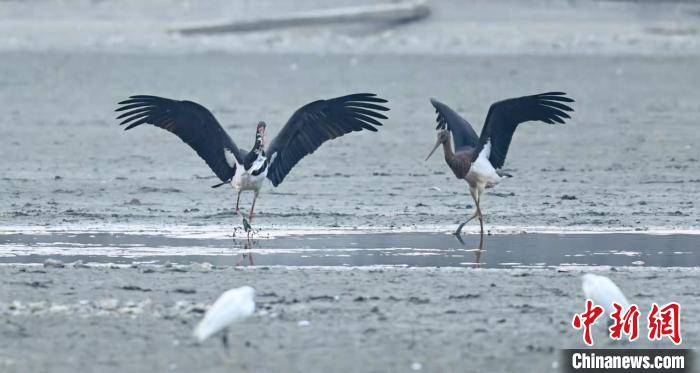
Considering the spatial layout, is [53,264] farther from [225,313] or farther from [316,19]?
[316,19]

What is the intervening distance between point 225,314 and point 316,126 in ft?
16.0

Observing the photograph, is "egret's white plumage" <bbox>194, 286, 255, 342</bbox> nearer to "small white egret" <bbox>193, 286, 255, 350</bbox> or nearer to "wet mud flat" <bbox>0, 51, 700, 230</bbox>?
"small white egret" <bbox>193, 286, 255, 350</bbox>

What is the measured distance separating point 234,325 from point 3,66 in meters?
16.4

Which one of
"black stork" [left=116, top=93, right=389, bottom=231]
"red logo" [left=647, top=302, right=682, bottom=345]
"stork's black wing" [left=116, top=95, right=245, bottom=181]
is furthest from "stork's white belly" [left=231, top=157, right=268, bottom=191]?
"red logo" [left=647, top=302, right=682, bottom=345]

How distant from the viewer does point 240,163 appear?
11.8m

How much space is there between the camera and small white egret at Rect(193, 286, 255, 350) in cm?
691

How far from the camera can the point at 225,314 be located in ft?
22.9

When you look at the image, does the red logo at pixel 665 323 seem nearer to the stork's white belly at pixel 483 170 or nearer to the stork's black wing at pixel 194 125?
the stork's white belly at pixel 483 170

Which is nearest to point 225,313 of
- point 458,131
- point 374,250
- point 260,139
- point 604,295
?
point 604,295

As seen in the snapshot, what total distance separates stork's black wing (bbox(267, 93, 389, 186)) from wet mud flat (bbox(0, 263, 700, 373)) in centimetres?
230

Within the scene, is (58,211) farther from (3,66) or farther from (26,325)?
(3,66)

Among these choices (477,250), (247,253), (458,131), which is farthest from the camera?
(458,131)

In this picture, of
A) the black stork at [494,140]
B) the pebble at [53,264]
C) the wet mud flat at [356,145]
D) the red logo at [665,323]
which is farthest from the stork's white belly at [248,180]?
the red logo at [665,323]

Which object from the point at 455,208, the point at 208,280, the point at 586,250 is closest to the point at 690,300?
the point at 586,250
